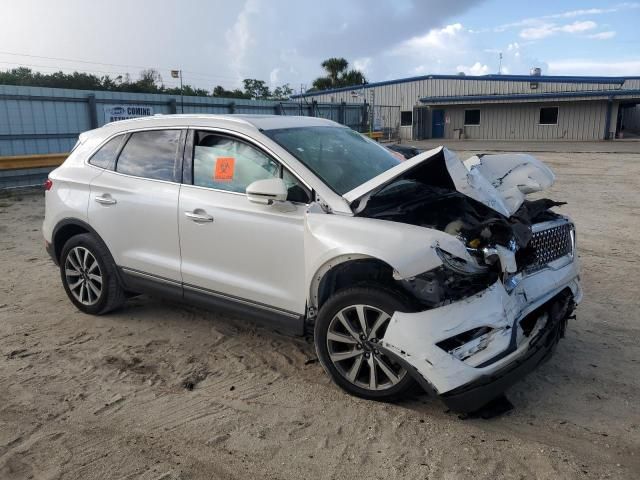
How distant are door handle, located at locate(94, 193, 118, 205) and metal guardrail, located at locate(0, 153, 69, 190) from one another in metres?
9.67

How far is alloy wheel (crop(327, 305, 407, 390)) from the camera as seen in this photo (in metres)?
3.42

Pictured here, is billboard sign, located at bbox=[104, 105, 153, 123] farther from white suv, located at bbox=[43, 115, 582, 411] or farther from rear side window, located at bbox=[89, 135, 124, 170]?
white suv, located at bbox=[43, 115, 582, 411]

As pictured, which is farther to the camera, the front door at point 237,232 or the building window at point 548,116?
the building window at point 548,116

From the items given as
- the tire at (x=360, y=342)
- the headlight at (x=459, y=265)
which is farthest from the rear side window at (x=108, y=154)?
the headlight at (x=459, y=265)

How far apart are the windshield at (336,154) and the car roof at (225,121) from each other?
100mm

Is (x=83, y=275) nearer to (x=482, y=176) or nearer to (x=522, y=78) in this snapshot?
(x=482, y=176)

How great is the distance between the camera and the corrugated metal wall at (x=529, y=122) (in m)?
36.7

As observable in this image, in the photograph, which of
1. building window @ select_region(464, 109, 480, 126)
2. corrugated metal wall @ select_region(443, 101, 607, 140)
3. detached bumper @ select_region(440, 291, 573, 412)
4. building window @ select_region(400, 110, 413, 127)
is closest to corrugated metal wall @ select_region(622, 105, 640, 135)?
corrugated metal wall @ select_region(443, 101, 607, 140)

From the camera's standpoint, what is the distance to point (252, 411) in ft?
11.7

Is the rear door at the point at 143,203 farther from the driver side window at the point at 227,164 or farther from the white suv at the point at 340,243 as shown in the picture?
the driver side window at the point at 227,164

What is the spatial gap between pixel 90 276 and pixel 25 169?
10143mm

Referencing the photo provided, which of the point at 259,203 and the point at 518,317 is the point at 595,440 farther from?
the point at 259,203

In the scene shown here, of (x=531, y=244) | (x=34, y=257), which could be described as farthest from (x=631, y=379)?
(x=34, y=257)

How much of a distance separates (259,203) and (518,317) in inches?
72.9
